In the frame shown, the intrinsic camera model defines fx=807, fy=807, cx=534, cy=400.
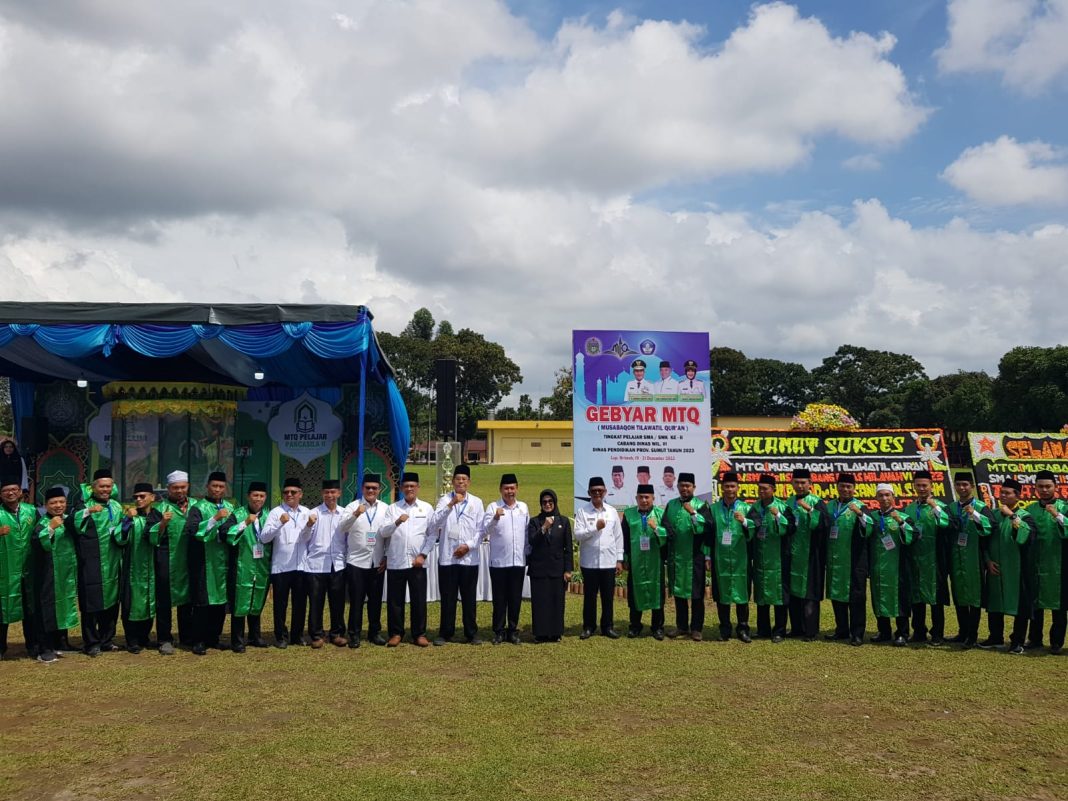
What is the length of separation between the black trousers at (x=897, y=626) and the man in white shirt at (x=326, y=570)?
4606 millimetres

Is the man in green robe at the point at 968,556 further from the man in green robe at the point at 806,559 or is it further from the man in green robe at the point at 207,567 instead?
the man in green robe at the point at 207,567

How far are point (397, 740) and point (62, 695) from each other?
2.56 m

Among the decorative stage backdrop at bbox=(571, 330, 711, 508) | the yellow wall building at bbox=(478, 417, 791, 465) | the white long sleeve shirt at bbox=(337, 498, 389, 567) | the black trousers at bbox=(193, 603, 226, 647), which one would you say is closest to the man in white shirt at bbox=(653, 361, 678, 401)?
the decorative stage backdrop at bbox=(571, 330, 711, 508)

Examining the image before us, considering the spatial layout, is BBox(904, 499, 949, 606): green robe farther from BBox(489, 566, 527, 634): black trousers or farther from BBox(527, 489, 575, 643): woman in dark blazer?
BBox(489, 566, 527, 634): black trousers

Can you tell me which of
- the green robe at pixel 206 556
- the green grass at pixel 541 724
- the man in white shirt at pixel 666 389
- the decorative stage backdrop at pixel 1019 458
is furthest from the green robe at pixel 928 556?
the decorative stage backdrop at pixel 1019 458

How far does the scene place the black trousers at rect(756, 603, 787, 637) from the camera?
23.2 ft

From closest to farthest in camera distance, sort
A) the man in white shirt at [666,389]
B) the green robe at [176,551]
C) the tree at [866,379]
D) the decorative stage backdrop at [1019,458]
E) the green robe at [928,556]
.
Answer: the green robe at [176,551] < the green robe at [928,556] < the man in white shirt at [666,389] < the decorative stage backdrop at [1019,458] < the tree at [866,379]

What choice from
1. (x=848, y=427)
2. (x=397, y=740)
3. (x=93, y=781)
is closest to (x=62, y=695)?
(x=93, y=781)

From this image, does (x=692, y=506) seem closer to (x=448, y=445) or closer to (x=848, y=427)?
(x=448, y=445)

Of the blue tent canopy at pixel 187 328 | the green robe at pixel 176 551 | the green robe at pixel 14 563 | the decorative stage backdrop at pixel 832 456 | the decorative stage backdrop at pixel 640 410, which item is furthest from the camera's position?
the decorative stage backdrop at pixel 832 456

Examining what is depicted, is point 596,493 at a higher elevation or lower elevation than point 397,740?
higher

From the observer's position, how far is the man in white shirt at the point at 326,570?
6.89 metres

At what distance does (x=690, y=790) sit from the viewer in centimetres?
384

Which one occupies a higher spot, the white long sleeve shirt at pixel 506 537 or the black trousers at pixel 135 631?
the white long sleeve shirt at pixel 506 537
